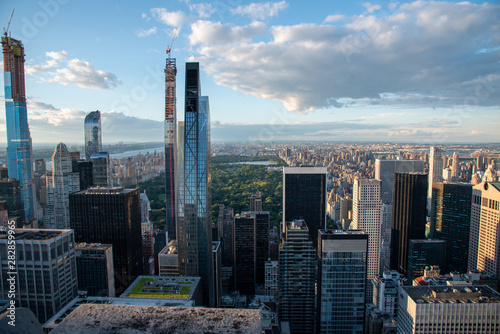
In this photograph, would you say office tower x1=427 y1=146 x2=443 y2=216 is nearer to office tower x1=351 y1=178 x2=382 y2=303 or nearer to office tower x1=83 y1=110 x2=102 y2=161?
office tower x1=351 y1=178 x2=382 y2=303

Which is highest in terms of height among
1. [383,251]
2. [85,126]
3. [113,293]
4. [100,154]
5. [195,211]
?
[85,126]

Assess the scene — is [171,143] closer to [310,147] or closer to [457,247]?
[310,147]

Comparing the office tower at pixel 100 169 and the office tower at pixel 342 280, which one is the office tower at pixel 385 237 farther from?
the office tower at pixel 100 169

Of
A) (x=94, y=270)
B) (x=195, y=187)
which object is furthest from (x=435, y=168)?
(x=94, y=270)

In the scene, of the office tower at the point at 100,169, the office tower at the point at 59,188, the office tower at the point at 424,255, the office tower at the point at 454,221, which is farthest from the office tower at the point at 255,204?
the office tower at the point at 59,188

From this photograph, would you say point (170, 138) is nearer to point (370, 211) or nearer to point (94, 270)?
point (94, 270)

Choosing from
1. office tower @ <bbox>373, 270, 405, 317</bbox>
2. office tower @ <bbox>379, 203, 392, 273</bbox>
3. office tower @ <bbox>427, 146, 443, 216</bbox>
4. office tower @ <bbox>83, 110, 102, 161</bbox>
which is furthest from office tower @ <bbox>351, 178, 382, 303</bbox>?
office tower @ <bbox>83, 110, 102, 161</bbox>

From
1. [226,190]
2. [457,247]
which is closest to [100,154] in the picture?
[226,190]

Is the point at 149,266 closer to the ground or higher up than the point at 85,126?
closer to the ground
